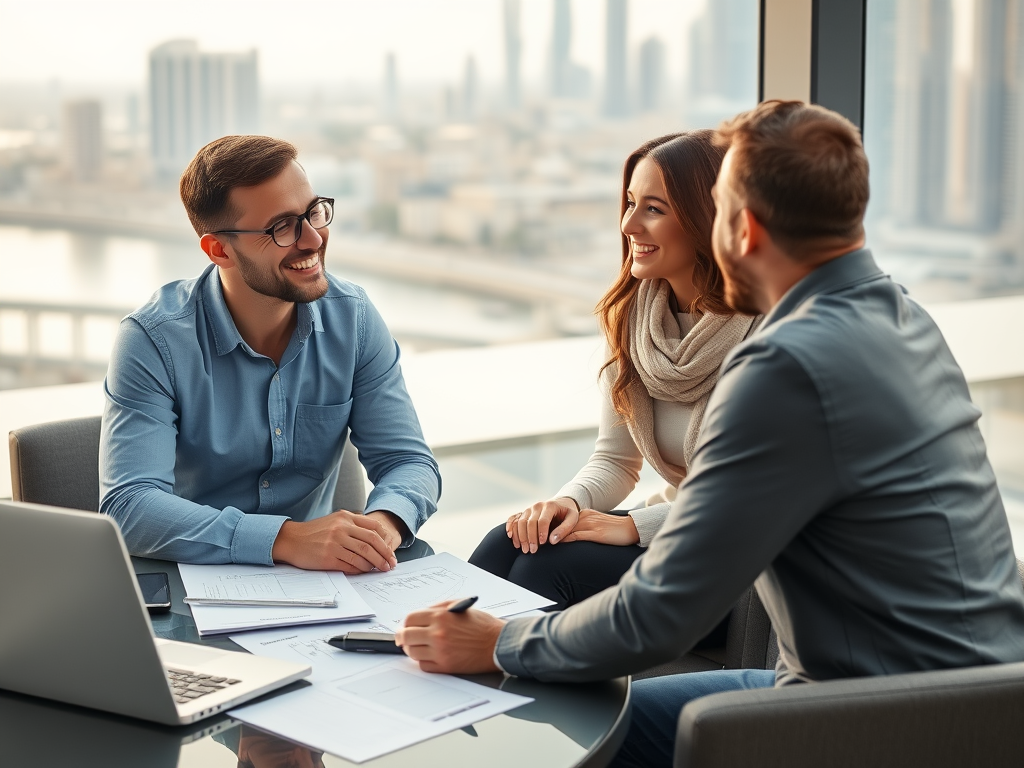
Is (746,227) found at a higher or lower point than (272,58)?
lower

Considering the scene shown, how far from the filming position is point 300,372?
2.05 metres

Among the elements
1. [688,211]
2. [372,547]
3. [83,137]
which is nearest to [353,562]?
[372,547]

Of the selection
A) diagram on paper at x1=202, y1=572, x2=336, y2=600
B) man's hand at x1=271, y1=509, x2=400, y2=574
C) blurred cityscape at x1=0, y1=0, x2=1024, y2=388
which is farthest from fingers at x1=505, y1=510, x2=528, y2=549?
blurred cityscape at x1=0, y1=0, x2=1024, y2=388

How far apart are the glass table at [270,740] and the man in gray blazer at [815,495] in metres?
0.06

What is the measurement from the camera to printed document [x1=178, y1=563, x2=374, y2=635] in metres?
1.41

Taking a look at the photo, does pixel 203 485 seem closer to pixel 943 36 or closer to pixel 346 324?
pixel 346 324

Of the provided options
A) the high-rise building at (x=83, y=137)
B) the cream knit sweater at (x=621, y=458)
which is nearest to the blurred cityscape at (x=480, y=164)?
the high-rise building at (x=83, y=137)

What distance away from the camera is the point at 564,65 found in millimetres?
3889

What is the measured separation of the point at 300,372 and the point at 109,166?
1535mm

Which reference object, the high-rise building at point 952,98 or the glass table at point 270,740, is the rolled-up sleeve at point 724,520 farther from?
the high-rise building at point 952,98

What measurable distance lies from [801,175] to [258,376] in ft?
3.90

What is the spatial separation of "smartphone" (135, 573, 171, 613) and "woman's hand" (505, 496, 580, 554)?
0.73 meters

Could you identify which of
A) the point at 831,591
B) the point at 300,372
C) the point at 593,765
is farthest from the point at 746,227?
the point at 300,372

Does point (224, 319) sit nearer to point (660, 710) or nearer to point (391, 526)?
point (391, 526)
